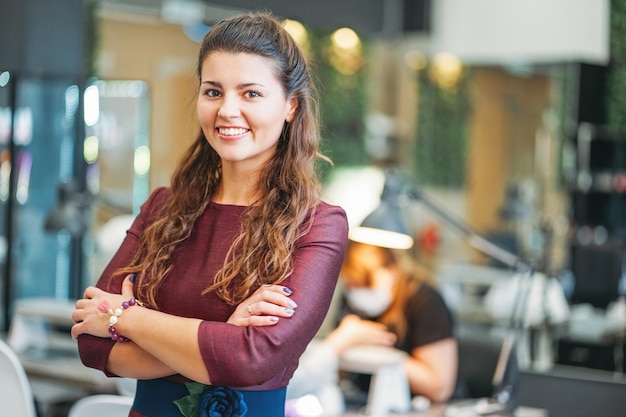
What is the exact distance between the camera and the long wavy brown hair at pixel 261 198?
175cm

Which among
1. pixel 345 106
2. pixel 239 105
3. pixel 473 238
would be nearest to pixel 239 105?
pixel 239 105

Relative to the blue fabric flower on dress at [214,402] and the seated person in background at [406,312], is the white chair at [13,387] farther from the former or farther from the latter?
the seated person in background at [406,312]

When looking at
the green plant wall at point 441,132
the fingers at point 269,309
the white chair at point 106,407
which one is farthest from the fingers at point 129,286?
the green plant wall at point 441,132

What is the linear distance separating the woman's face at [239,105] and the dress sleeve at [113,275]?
0.27 m

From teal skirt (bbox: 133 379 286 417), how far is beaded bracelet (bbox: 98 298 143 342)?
94mm

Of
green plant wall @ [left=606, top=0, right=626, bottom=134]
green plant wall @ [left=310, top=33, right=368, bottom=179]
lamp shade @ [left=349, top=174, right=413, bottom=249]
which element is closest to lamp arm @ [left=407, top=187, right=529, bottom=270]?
lamp shade @ [left=349, top=174, right=413, bottom=249]

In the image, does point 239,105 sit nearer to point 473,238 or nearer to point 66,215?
point 473,238

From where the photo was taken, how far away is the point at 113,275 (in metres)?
1.91

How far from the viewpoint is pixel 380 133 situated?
8.91 metres

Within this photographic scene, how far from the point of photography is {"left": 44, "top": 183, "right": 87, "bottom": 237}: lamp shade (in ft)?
15.6

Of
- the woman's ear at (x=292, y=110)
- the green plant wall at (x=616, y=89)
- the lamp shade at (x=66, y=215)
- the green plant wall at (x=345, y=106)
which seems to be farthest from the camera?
the green plant wall at (x=616, y=89)

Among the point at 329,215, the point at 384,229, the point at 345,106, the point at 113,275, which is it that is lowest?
the point at 384,229

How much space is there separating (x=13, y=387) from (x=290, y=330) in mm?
1067

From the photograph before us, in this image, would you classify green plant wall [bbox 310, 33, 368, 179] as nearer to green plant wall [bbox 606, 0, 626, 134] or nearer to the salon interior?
the salon interior
